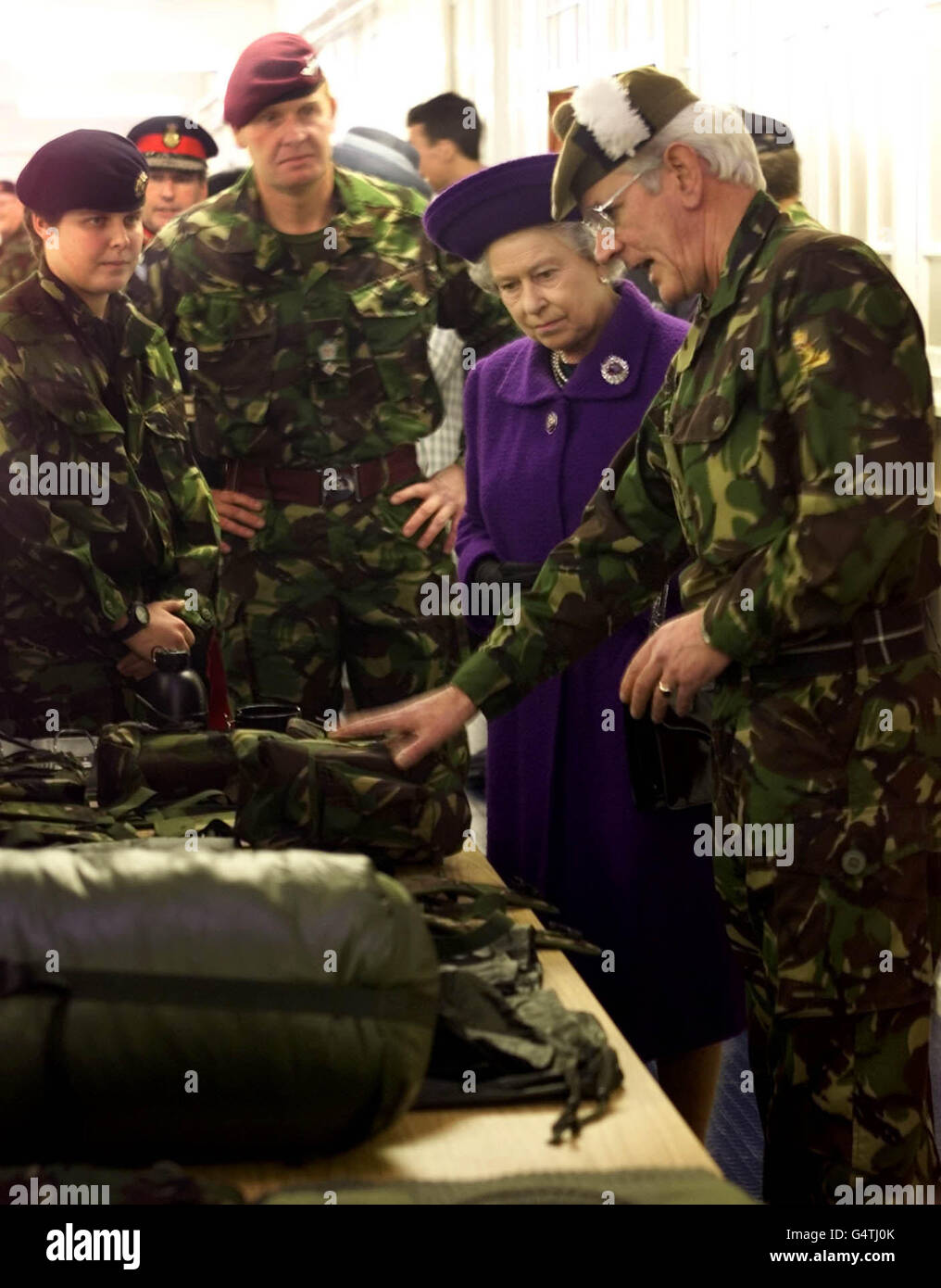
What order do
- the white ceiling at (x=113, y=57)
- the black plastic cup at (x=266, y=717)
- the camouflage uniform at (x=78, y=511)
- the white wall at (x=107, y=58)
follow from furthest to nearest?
the white wall at (x=107, y=58), the white ceiling at (x=113, y=57), the camouflage uniform at (x=78, y=511), the black plastic cup at (x=266, y=717)

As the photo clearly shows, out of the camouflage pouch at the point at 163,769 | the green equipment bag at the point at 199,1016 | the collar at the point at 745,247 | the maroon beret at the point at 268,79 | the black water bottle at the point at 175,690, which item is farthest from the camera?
the maroon beret at the point at 268,79

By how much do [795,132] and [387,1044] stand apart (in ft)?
10.4

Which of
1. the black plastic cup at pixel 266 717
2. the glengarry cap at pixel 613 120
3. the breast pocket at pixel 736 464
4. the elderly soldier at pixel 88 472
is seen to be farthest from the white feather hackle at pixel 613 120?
the elderly soldier at pixel 88 472

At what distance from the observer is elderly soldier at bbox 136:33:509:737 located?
3.28 meters

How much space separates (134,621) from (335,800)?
1.24 metres

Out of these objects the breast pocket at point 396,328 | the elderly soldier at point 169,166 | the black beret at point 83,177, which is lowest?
the breast pocket at point 396,328

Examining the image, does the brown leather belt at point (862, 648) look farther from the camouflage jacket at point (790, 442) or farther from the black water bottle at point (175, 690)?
the black water bottle at point (175, 690)

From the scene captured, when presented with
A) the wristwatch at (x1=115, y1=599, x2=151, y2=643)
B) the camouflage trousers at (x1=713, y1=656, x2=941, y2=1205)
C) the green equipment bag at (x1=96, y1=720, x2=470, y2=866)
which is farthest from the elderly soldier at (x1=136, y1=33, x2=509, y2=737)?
the camouflage trousers at (x1=713, y1=656, x2=941, y2=1205)

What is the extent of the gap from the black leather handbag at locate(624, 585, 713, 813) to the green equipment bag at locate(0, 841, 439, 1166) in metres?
0.93

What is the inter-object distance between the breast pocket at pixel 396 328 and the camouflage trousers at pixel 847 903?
162cm

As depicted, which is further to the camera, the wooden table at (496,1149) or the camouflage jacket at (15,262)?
the camouflage jacket at (15,262)

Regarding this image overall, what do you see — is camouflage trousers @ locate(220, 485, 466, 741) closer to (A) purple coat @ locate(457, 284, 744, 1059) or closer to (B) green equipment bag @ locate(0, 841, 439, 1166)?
(A) purple coat @ locate(457, 284, 744, 1059)

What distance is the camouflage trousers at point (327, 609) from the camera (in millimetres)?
3285
